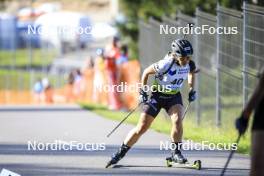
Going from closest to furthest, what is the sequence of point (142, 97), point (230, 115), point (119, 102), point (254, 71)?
point (142, 97) < point (254, 71) < point (230, 115) < point (119, 102)

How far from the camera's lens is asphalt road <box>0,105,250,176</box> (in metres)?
14.5

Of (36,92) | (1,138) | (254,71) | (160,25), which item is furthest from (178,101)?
(36,92)

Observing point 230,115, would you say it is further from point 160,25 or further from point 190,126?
point 160,25

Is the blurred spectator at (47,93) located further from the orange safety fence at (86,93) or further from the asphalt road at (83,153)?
the asphalt road at (83,153)

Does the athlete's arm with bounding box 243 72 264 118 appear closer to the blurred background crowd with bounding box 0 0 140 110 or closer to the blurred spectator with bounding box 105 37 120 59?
the blurred background crowd with bounding box 0 0 140 110

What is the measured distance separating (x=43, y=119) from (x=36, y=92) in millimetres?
17708

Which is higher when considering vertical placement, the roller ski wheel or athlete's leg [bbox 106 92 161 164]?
athlete's leg [bbox 106 92 161 164]

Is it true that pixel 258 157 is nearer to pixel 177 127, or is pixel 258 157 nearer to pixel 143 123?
pixel 177 127

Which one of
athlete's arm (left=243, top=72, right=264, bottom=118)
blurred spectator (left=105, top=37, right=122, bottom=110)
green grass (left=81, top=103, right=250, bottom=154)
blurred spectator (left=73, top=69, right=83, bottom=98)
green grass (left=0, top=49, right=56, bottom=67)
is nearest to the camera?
athlete's arm (left=243, top=72, right=264, bottom=118)

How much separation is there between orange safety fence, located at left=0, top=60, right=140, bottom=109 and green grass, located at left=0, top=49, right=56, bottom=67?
1459 cm

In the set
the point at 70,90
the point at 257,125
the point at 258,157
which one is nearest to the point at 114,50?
the point at 70,90

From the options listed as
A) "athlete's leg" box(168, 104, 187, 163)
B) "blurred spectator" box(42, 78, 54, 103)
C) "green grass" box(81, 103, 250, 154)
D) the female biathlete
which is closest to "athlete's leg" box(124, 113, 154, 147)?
the female biathlete

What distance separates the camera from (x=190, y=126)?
2180cm

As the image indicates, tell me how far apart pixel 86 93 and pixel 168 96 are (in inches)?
892
